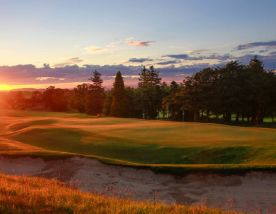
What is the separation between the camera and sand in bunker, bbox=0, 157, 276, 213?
730 inches

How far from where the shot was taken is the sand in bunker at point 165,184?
1855cm

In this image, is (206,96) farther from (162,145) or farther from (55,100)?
(55,100)

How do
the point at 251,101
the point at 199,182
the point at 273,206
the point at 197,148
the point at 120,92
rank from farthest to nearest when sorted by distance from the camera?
the point at 120,92, the point at 251,101, the point at 197,148, the point at 199,182, the point at 273,206

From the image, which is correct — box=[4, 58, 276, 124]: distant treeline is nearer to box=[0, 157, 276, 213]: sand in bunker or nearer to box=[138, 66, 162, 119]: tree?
box=[138, 66, 162, 119]: tree

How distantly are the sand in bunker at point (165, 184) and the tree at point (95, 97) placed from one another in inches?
3731

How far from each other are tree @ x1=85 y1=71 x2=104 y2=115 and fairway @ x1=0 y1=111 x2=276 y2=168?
247 feet

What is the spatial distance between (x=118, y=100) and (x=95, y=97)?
23264mm

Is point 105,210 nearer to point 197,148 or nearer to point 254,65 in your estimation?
point 197,148

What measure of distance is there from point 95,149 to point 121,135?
17.6 feet

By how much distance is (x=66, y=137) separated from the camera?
126ft

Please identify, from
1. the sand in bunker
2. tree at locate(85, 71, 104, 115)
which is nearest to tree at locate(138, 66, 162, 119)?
tree at locate(85, 71, 104, 115)

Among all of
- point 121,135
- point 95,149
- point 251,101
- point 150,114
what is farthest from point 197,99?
point 95,149

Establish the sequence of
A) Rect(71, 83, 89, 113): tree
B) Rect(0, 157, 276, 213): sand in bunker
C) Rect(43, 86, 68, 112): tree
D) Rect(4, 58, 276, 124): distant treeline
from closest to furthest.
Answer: Rect(0, 157, 276, 213): sand in bunker
Rect(4, 58, 276, 124): distant treeline
Rect(71, 83, 89, 113): tree
Rect(43, 86, 68, 112): tree

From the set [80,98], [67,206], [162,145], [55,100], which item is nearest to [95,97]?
[80,98]
